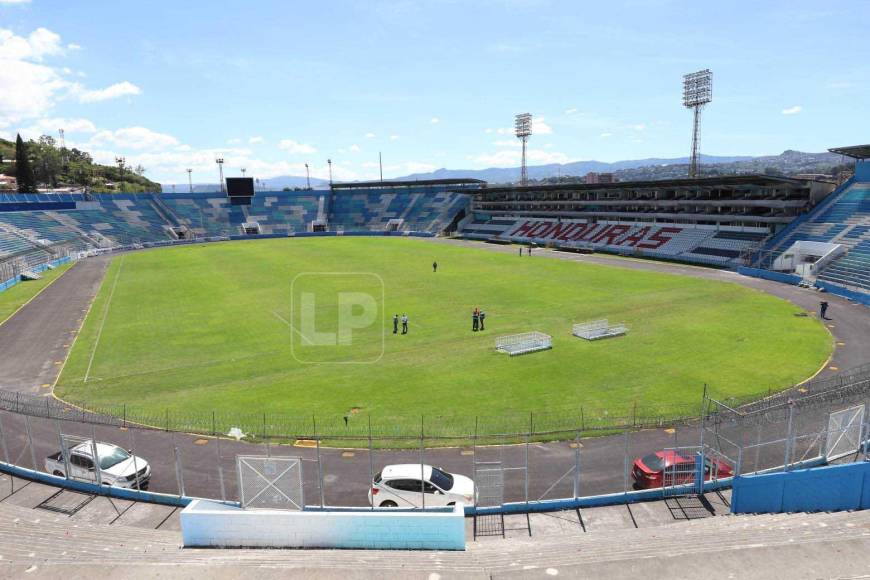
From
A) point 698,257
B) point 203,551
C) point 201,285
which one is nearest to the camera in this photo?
point 203,551

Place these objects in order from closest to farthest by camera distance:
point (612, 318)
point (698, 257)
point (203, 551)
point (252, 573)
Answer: point (252, 573)
point (203, 551)
point (612, 318)
point (698, 257)

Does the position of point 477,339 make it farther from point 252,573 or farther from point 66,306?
point 66,306

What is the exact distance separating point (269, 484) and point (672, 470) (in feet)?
36.5

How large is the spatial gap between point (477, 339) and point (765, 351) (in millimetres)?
15222

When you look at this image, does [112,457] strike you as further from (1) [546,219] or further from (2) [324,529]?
(1) [546,219]

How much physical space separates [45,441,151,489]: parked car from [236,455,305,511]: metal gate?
3.99m

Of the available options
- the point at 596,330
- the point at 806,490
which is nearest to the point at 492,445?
the point at 806,490

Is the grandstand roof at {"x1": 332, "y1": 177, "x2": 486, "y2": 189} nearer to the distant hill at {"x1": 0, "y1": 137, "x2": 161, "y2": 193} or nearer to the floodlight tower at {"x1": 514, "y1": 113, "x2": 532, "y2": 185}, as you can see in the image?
the floodlight tower at {"x1": 514, "y1": 113, "x2": 532, "y2": 185}

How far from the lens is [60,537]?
12.6 meters

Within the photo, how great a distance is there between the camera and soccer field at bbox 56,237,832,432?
22.5m

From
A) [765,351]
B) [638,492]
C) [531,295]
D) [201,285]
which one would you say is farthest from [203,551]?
[201,285]

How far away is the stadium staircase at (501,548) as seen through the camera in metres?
10.8

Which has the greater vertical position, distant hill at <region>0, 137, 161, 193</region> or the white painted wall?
distant hill at <region>0, 137, 161, 193</region>

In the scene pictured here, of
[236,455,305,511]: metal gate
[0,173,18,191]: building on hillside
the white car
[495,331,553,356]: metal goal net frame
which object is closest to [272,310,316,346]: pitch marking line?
[495,331,553,356]: metal goal net frame
